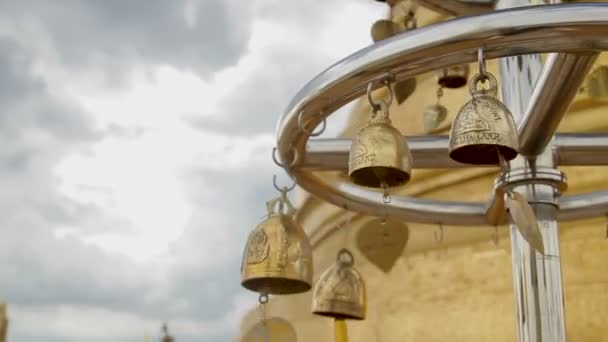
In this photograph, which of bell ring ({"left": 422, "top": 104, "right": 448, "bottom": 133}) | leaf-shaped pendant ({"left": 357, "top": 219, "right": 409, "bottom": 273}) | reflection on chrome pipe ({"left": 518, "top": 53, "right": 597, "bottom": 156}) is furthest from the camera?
bell ring ({"left": 422, "top": 104, "right": 448, "bottom": 133})

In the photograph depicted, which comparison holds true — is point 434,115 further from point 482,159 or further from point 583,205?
point 482,159

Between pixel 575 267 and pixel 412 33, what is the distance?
10.2 feet

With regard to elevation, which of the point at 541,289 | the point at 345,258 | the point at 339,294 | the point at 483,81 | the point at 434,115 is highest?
the point at 434,115

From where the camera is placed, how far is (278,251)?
4.14m

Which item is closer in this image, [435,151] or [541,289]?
[541,289]

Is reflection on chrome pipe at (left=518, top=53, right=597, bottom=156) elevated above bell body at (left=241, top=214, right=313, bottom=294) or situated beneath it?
elevated above

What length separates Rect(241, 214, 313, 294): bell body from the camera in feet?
13.7

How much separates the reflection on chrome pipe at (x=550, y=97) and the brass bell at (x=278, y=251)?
98 centimetres

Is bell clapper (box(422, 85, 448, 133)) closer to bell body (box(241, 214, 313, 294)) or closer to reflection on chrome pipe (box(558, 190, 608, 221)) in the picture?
reflection on chrome pipe (box(558, 190, 608, 221))

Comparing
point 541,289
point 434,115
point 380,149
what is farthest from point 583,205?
point 434,115

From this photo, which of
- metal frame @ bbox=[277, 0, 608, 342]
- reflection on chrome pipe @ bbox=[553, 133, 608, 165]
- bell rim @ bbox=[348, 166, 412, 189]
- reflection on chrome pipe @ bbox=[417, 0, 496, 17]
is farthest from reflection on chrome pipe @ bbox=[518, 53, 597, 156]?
reflection on chrome pipe @ bbox=[417, 0, 496, 17]

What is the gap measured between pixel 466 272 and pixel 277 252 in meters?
2.71

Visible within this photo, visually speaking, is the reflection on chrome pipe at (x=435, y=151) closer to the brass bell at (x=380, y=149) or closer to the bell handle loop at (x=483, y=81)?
the brass bell at (x=380, y=149)

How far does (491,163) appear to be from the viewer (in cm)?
338
